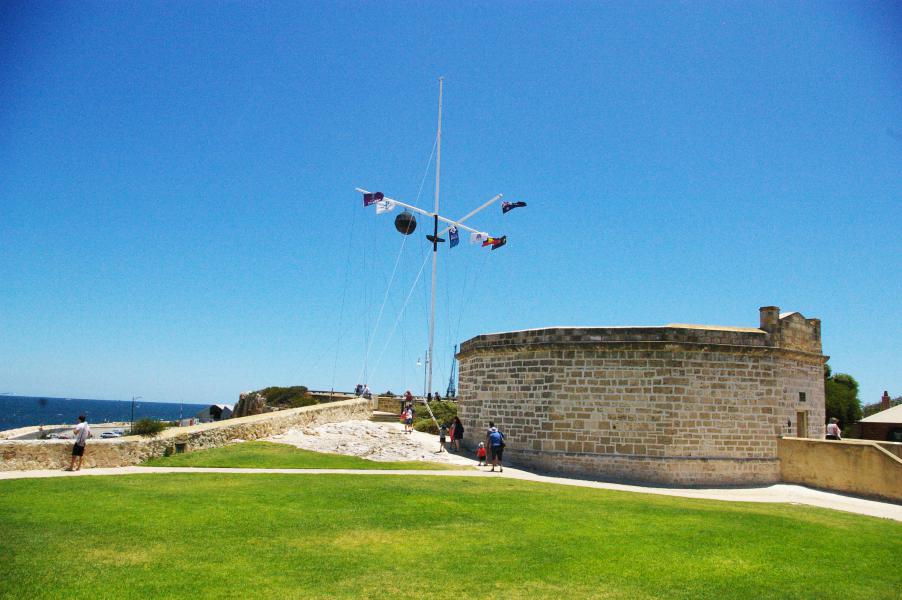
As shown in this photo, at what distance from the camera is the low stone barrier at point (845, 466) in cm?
1580

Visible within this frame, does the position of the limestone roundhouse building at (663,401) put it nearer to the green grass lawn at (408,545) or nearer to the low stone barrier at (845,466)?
the low stone barrier at (845,466)

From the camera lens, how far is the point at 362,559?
7.87 metres

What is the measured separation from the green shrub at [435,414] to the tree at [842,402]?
2222cm

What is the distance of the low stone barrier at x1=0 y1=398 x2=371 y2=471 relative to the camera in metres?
14.6

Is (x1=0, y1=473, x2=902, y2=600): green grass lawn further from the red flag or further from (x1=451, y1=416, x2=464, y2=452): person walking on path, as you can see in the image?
the red flag

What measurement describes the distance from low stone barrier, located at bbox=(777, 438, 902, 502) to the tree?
2086 cm

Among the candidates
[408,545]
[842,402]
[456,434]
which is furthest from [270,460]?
[842,402]

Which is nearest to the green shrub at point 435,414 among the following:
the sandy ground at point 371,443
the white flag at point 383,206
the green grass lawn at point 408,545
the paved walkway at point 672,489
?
the sandy ground at point 371,443

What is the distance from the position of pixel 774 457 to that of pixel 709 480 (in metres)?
2.42

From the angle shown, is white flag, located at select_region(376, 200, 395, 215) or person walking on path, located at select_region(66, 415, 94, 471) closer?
person walking on path, located at select_region(66, 415, 94, 471)

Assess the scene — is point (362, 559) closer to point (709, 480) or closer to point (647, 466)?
point (647, 466)

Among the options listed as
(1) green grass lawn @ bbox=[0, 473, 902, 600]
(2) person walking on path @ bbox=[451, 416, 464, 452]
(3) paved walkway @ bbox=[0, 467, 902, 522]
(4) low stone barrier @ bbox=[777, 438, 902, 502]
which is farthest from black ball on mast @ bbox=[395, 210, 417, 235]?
(1) green grass lawn @ bbox=[0, 473, 902, 600]

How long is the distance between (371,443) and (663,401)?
381 inches

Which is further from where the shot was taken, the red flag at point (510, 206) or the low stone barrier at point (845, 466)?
the red flag at point (510, 206)
